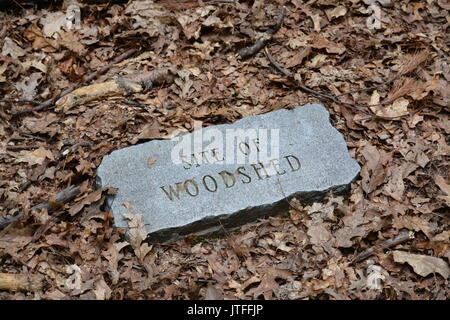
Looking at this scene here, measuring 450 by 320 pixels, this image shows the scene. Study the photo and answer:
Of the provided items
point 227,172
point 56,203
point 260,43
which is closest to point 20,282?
point 56,203

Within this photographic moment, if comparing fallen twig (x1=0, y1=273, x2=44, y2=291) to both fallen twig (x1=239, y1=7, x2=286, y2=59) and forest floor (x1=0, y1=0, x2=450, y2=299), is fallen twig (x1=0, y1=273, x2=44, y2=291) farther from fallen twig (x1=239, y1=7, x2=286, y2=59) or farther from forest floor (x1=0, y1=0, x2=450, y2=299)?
fallen twig (x1=239, y1=7, x2=286, y2=59)

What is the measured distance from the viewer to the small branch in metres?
3.87

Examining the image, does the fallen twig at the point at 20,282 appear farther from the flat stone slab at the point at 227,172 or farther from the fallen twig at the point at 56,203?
the flat stone slab at the point at 227,172

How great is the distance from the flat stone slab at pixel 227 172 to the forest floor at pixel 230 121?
16 cm

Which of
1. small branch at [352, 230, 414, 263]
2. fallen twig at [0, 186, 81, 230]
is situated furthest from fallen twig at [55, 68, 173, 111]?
small branch at [352, 230, 414, 263]

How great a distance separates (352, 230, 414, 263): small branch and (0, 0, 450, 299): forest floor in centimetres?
1

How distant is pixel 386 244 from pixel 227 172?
1493mm

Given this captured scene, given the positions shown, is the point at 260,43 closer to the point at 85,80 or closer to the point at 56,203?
the point at 85,80

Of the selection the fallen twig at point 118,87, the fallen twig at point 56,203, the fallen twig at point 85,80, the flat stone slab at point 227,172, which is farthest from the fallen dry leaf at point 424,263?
the fallen twig at point 85,80

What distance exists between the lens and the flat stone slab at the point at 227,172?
159 inches

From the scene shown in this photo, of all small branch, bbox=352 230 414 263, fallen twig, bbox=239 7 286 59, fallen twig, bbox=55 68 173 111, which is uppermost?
fallen twig, bbox=239 7 286 59

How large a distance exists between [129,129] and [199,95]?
845 mm

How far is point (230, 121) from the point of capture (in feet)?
16.0
